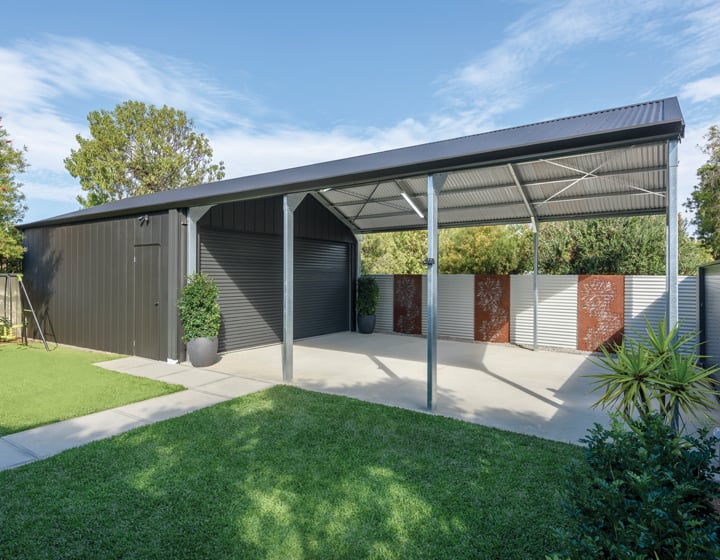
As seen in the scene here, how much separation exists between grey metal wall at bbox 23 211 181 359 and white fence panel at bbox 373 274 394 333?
230 inches

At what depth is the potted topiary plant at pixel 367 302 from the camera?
36.8 feet

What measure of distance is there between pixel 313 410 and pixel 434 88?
1112 centimetres

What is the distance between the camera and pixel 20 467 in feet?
10.3

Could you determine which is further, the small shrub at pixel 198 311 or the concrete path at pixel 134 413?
the small shrub at pixel 198 311

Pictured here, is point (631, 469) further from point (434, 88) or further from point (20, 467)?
point (434, 88)

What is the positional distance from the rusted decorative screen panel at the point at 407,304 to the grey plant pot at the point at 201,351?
18.8 feet

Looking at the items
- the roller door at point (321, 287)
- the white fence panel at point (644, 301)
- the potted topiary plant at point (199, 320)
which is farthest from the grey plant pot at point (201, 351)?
the white fence panel at point (644, 301)

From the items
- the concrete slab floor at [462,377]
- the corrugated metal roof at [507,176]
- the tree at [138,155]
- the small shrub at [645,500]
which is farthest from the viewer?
the tree at [138,155]

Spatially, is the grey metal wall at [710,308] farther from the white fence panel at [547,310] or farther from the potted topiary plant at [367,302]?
the potted topiary plant at [367,302]

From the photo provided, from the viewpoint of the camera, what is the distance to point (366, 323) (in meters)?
11.3

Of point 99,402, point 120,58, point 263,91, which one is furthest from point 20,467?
point 263,91

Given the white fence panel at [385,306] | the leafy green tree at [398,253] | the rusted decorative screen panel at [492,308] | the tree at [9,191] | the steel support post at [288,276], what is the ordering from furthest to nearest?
1. the leafy green tree at [398,253]
2. the white fence panel at [385,306]
3. the rusted decorative screen panel at [492,308]
4. the tree at [9,191]
5. the steel support post at [288,276]

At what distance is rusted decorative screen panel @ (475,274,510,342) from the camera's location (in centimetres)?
980

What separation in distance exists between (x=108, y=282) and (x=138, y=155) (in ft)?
46.5
